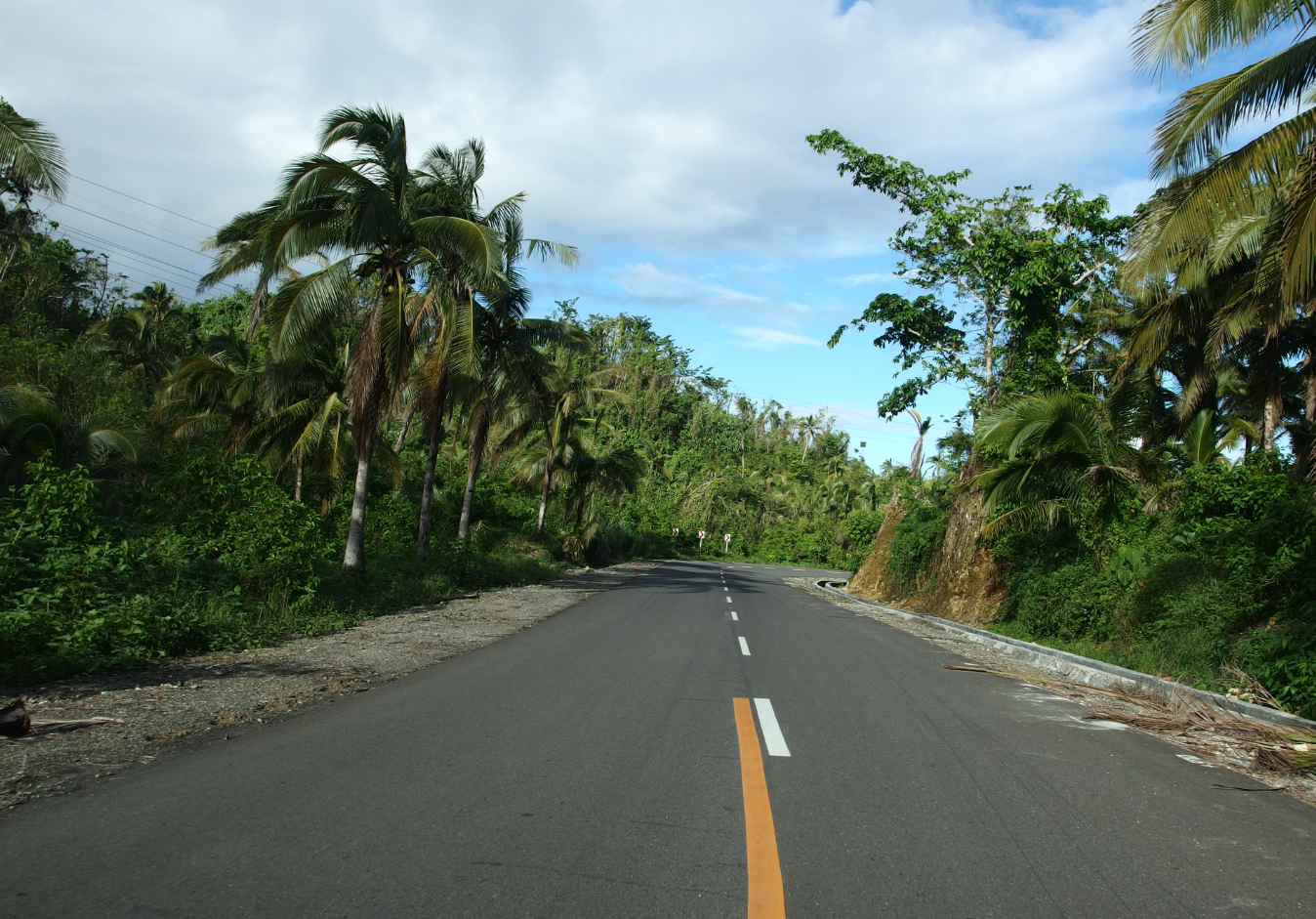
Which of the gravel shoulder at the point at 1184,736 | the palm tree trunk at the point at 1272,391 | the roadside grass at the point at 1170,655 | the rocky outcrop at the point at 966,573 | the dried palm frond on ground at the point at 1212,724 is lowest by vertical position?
the gravel shoulder at the point at 1184,736

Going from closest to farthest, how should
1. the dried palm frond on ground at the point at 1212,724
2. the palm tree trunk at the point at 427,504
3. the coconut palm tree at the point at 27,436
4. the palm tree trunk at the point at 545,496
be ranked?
the dried palm frond on ground at the point at 1212,724, the coconut palm tree at the point at 27,436, the palm tree trunk at the point at 427,504, the palm tree trunk at the point at 545,496

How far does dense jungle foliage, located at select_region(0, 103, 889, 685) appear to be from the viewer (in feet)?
32.4

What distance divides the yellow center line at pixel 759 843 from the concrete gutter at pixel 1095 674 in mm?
5651

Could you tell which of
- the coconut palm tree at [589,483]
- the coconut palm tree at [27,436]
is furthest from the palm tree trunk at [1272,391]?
the coconut palm tree at [589,483]

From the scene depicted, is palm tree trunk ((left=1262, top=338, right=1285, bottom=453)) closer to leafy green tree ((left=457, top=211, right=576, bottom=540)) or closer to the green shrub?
the green shrub

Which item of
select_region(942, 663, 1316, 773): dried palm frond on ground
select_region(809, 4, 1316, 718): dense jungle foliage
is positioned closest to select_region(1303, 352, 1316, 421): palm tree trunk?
select_region(809, 4, 1316, 718): dense jungle foliage

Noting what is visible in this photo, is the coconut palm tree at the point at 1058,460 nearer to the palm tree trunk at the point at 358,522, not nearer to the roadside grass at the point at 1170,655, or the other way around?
the roadside grass at the point at 1170,655

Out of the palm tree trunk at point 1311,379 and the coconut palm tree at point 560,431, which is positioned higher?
the palm tree trunk at point 1311,379

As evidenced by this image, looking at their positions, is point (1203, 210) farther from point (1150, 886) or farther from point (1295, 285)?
point (1150, 886)

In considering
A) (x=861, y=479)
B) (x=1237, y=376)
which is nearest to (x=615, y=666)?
(x=1237, y=376)

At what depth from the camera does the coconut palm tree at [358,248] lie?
15422 millimetres

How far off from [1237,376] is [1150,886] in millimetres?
22659

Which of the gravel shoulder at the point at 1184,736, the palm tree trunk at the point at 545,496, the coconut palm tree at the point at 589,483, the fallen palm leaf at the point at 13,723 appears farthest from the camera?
the coconut palm tree at the point at 589,483

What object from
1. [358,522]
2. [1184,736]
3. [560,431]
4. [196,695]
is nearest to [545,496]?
[560,431]
